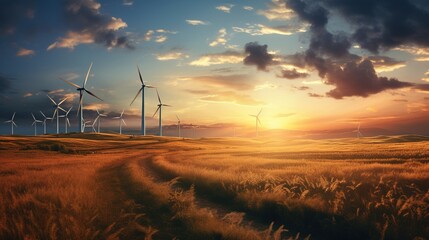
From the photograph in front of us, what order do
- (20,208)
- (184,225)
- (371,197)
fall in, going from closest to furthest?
(184,225), (20,208), (371,197)

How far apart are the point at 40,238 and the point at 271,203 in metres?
7.76

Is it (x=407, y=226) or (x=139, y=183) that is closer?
(x=407, y=226)

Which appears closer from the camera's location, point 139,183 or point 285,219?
point 285,219

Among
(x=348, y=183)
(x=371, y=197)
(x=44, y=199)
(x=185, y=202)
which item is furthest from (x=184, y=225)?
(x=348, y=183)

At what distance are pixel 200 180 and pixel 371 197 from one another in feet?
32.3

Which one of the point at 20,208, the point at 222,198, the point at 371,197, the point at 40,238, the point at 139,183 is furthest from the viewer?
the point at 139,183

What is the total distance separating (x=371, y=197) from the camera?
1335cm

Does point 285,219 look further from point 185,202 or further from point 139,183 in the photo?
point 139,183

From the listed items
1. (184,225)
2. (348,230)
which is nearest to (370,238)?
(348,230)

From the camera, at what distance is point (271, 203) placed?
531 inches

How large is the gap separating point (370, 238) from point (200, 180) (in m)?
11.6

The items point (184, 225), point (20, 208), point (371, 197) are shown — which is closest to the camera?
point (184, 225)

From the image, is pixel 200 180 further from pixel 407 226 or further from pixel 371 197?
pixel 407 226

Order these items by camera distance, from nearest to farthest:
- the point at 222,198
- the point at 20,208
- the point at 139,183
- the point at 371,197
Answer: the point at 20,208
the point at 371,197
the point at 222,198
the point at 139,183
